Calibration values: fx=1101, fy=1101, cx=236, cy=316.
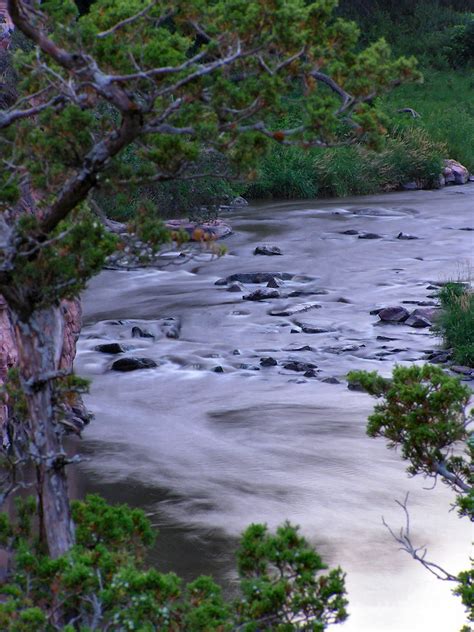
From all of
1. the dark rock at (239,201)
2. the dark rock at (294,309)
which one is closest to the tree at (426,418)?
the dark rock at (294,309)

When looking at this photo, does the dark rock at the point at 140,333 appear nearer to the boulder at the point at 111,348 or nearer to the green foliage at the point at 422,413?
the boulder at the point at 111,348

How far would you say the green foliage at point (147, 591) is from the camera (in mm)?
3998

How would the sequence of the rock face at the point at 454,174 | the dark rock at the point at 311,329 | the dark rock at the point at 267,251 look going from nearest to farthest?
the dark rock at the point at 311,329, the dark rock at the point at 267,251, the rock face at the point at 454,174

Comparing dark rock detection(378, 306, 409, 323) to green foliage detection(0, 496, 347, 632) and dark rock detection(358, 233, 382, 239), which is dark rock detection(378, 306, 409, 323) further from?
green foliage detection(0, 496, 347, 632)

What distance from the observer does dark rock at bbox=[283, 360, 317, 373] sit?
12.7 metres

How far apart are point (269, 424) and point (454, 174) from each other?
21.0 metres

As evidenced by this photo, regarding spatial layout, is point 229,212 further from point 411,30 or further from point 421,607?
point 411,30

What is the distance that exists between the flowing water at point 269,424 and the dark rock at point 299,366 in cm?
14

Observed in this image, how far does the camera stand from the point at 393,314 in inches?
594

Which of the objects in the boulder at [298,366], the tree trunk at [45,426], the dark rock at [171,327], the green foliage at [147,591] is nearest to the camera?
the green foliage at [147,591]

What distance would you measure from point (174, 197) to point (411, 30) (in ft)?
100

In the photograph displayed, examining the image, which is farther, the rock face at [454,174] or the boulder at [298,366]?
the rock face at [454,174]

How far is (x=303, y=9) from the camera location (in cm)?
426

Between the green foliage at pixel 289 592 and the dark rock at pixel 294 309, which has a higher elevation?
the green foliage at pixel 289 592
